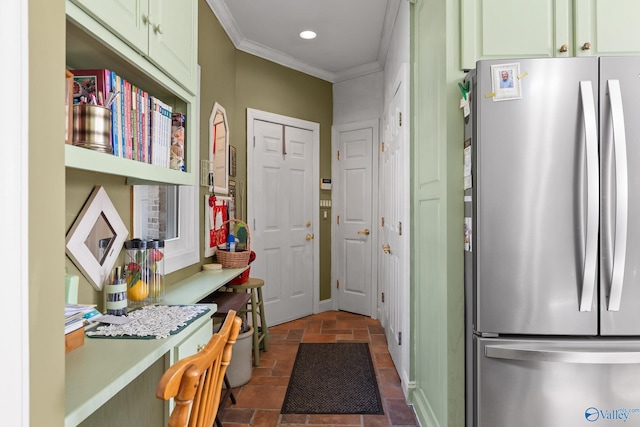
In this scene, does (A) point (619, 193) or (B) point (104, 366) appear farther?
(A) point (619, 193)

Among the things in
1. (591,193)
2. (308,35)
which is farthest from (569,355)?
(308,35)

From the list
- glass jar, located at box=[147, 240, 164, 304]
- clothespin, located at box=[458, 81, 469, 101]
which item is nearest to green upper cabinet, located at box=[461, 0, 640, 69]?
clothespin, located at box=[458, 81, 469, 101]

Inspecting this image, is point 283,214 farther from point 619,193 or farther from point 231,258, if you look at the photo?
point 619,193

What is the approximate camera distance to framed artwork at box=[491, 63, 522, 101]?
1.47 metres

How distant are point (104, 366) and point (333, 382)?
1997 millimetres

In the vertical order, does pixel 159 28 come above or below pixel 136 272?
above

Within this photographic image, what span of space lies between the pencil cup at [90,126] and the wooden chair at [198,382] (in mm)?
659

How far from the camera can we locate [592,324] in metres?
1.46

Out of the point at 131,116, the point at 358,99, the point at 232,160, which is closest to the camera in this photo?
the point at 131,116

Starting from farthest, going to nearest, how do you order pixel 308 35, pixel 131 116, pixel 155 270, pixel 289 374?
pixel 308 35
pixel 289 374
pixel 155 270
pixel 131 116

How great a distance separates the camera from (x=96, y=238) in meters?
1.56

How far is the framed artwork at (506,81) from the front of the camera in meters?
1.47

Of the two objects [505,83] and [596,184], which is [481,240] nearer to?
[596,184]

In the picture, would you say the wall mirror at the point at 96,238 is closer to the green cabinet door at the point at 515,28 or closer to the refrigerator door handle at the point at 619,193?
the green cabinet door at the point at 515,28
